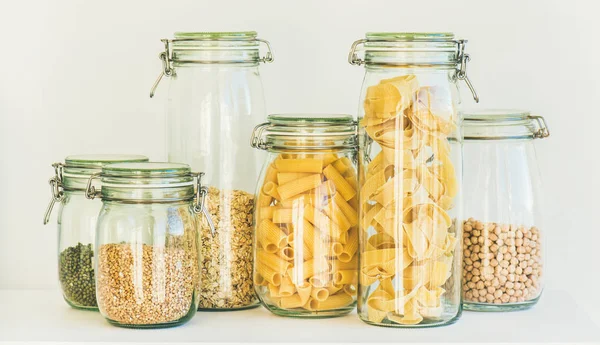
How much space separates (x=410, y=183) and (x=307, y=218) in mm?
135

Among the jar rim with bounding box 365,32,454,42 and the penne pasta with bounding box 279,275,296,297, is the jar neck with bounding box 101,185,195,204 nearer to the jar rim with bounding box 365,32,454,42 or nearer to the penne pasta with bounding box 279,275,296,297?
the penne pasta with bounding box 279,275,296,297

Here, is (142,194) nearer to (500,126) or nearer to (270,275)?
(270,275)

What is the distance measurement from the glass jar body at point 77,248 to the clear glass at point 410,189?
0.36m

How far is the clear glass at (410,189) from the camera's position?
113 cm

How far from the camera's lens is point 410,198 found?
1.13 metres

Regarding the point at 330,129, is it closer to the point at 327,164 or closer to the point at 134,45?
the point at 327,164

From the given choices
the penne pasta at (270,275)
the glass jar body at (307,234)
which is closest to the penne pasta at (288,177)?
the glass jar body at (307,234)

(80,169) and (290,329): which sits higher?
(80,169)

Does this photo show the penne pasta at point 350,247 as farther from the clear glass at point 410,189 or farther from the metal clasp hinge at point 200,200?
the metal clasp hinge at point 200,200

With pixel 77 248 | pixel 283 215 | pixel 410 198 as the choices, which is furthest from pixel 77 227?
pixel 410 198

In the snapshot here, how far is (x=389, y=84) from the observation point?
3.73 ft

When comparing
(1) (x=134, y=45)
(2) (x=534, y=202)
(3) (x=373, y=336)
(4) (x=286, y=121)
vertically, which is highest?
(1) (x=134, y=45)

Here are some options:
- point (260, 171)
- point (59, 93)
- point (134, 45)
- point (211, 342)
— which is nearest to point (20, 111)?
point (59, 93)

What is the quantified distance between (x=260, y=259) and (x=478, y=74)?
0.46m
